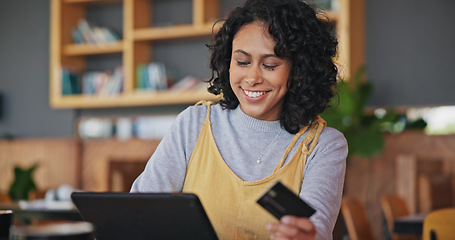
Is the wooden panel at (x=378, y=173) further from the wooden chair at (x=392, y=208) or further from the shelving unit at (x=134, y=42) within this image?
the wooden chair at (x=392, y=208)

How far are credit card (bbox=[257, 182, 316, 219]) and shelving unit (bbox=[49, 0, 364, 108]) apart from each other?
365 cm

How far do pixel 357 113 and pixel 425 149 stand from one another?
1.79 ft

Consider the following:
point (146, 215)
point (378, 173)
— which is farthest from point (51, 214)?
point (378, 173)

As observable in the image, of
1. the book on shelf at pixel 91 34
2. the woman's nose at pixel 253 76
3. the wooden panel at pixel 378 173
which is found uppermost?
the book on shelf at pixel 91 34

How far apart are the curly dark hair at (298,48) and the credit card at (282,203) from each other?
50cm

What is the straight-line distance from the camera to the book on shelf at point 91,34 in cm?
593

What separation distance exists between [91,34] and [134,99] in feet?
2.74

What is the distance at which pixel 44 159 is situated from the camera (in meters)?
6.08

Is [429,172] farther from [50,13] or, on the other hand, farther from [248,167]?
[50,13]

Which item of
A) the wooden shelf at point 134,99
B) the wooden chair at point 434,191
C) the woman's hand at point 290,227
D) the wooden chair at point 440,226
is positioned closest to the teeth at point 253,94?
the woman's hand at point 290,227

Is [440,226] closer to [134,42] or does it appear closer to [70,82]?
[134,42]

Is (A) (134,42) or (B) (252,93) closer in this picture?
(B) (252,93)

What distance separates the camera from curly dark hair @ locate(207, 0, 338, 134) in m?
1.58

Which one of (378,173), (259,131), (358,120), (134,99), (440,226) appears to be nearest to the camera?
(259,131)
